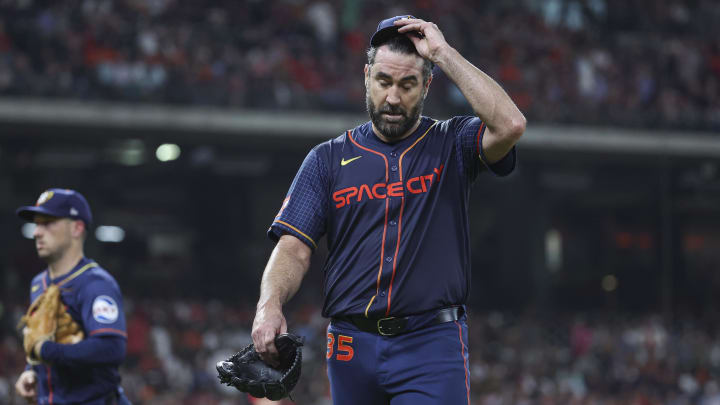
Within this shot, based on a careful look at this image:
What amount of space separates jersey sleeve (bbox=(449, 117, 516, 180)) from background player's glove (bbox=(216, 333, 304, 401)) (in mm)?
844

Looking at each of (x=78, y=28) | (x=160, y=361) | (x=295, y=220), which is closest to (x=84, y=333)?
(x=295, y=220)

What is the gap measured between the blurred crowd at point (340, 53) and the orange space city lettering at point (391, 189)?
503 inches

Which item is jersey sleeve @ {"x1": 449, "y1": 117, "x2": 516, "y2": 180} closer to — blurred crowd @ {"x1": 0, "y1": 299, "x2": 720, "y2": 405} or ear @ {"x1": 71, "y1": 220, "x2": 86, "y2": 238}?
→ ear @ {"x1": 71, "y1": 220, "x2": 86, "y2": 238}

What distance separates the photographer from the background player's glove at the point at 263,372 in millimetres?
3008

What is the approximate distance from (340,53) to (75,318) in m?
13.3

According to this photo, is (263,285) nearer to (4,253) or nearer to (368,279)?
(368,279)

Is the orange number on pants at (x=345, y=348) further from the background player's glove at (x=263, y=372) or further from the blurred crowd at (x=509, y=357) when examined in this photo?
the blurred crowd at (x=509, y=357)

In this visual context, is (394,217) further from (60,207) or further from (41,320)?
(60,207)

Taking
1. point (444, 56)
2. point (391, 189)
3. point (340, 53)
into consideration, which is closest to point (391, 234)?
point (391, 189)

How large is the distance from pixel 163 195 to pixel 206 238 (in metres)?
1.25

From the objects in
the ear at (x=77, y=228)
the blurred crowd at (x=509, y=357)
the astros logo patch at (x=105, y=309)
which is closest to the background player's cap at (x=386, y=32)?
the astros logo patch at (x=105, y=309)

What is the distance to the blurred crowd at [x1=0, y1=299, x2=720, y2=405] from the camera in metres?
14.0

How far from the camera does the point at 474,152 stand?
3.27 metres

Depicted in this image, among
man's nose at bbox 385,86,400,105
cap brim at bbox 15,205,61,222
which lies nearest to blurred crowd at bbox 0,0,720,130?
cap brim at bbox 15,205,61,222
